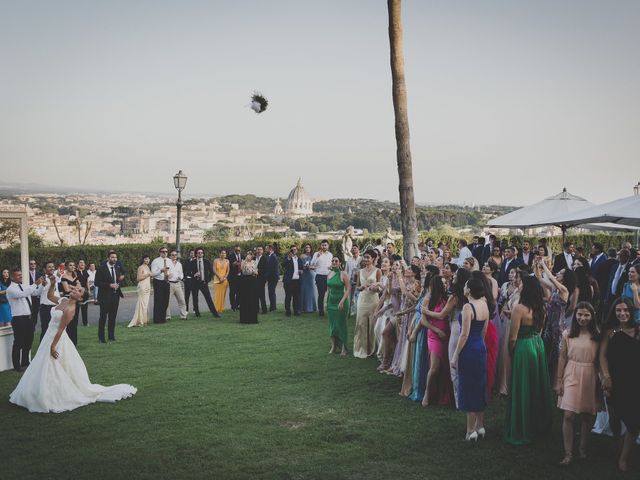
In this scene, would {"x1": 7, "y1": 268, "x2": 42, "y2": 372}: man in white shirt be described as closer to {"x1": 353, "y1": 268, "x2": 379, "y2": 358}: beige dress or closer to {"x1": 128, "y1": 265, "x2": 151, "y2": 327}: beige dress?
{"x1": 128, "y1": 265, "x2": 151, "y2": 327}: beige dress

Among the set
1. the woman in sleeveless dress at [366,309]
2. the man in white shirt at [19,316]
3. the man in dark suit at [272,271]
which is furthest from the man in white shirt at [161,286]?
the woman in sleeveless dress at [366,309]

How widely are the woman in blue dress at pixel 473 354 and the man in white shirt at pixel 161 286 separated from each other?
10.4 m

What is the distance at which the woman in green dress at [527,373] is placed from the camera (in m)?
6.41

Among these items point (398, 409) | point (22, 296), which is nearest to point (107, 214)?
point (22, 296)

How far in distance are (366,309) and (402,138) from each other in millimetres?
5335

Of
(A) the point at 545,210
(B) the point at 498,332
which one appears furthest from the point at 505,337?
(A) the point at 545,210

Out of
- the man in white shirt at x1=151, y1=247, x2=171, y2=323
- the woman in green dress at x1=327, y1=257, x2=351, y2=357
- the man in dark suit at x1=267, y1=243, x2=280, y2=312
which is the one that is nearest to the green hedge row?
the man in dark suit at x1=267, y1=243, x2=280, y2=312

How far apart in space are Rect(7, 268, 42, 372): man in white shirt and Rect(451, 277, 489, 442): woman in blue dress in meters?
7.36

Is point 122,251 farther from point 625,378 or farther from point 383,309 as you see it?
point 625,378

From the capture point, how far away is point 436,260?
12.7 m

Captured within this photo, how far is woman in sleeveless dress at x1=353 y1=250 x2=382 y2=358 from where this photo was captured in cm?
1087

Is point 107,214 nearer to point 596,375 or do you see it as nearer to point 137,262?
point 137,262

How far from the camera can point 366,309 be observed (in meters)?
11.0

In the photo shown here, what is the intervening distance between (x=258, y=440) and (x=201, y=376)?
3.28 metres
